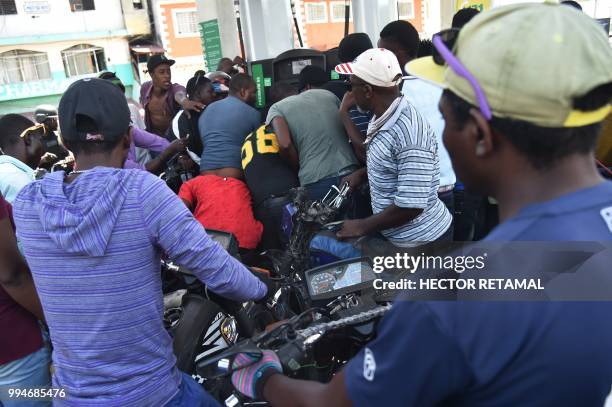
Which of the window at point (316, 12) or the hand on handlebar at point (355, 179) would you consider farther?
the window at point (316, 12)

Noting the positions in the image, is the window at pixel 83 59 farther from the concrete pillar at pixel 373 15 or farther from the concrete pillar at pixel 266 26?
the concrete pillar at pixel 373 15

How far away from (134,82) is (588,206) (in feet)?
85.9

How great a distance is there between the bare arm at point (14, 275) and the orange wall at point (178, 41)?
24.2 meters

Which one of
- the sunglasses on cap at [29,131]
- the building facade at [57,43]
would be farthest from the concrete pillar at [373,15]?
the building facade at [57,43]

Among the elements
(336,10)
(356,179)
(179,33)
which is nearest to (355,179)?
(356,179)

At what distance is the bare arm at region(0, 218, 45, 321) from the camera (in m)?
1.79

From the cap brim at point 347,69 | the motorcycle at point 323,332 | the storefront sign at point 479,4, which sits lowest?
the motorcycle at point 323,332

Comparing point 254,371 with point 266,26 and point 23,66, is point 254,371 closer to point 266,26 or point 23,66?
point 266,26

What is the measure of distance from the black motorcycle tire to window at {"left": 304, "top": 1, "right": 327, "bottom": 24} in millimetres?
24264

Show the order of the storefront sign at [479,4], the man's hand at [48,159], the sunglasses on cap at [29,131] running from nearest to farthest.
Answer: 1. the sunglasses on cap at [29,131]
2. the man's hand at [48,159]
3. the storefront sign at [479,4]

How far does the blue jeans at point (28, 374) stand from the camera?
1.97 m

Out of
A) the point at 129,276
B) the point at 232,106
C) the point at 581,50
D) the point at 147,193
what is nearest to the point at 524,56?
the point at 581,50

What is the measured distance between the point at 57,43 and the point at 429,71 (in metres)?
26.1

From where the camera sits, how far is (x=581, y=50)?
2.89ft
